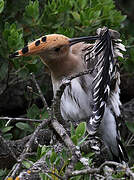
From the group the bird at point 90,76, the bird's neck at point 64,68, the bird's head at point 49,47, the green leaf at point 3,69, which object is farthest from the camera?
the green leaf at point 3,69

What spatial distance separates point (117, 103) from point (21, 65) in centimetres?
88

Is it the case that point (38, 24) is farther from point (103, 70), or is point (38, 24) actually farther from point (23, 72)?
point (103, 70)

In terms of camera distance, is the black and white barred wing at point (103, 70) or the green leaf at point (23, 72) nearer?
the black and white barred wing at point (103, 70)

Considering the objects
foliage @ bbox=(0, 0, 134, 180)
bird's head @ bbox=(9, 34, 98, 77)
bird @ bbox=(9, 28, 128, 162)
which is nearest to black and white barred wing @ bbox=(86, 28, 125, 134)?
bird @ bbox=(9, 28, 128, 162)

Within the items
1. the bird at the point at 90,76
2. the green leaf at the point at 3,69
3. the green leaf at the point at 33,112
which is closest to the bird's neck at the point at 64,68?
the bird at the point at 90,76

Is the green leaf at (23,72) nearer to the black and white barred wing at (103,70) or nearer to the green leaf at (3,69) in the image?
the green leaf at (3,69)

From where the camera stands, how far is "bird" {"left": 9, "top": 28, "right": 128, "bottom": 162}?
3111 millimetres

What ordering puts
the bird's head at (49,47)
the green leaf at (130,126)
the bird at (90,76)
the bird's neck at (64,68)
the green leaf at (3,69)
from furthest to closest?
the green leaf at (130,126) < the green leaf at (3,69) < the bird's neck at (64,68) < the bird at (90,76) < the bird's head at (49,47)

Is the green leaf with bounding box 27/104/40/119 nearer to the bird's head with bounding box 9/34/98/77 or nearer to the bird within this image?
the bird

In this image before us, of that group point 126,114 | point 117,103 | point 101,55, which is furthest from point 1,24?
point 126,114

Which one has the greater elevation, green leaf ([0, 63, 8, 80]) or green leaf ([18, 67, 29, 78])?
green leaf ([0, 63, 8, 80])

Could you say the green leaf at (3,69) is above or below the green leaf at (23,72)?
above

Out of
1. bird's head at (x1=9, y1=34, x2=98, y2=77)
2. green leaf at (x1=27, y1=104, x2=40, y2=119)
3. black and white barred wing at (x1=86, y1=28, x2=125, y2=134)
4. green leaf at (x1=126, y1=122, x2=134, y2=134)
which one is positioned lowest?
green leaf at (x1=126, y1=122, x2=134, y2=134)

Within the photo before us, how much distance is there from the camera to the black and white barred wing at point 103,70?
312cm
